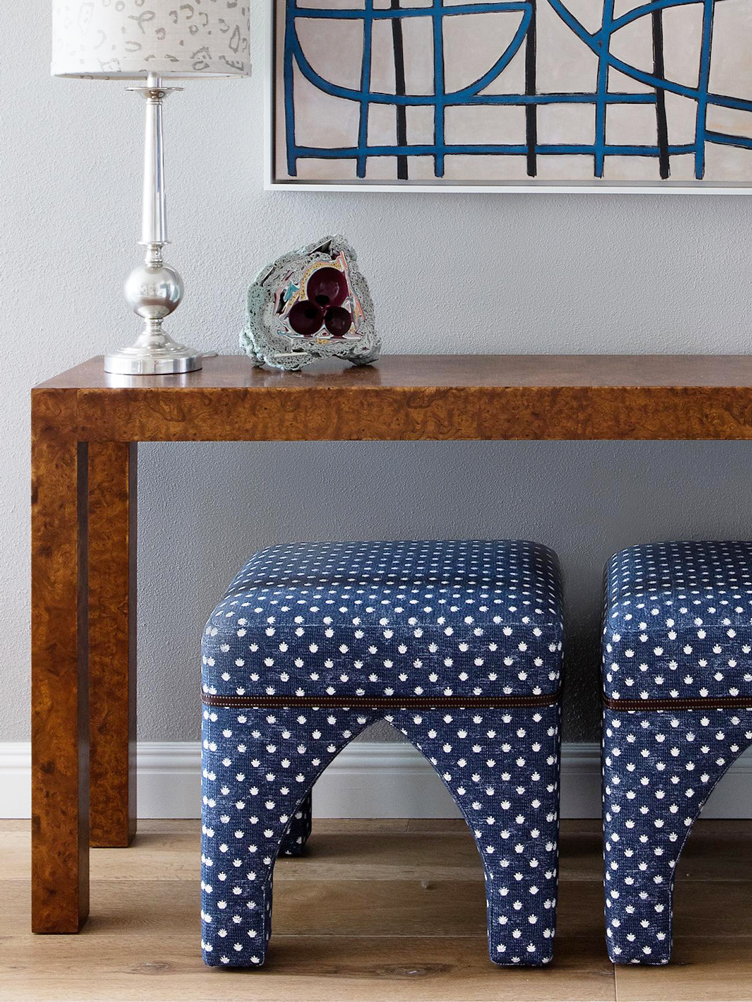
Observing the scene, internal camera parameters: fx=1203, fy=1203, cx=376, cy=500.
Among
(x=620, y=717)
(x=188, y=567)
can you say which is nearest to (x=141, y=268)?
(x=188, y=567)

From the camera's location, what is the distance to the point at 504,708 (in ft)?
4.85

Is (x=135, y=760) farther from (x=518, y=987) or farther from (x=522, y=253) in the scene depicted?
(x=522, y=253)

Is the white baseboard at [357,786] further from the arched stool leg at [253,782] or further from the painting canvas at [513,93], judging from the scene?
the painting canvas at [513,93]

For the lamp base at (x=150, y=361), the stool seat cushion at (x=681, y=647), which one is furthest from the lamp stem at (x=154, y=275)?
the stool seat cushion at (x=681, y=647)

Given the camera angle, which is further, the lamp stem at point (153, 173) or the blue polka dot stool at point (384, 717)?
the lamp stem at point (153, 173)

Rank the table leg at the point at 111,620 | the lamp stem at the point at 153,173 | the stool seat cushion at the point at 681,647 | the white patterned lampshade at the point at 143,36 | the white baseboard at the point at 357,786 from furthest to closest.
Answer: the white baseboard at the point at 357,786
the table leg at the point at 111,620
the lamp stem at the point at 153,173
the white patterned lampshade at the point at 143,36
the stool seat cushion at the point at 681,647

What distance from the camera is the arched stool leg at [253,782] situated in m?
1.49

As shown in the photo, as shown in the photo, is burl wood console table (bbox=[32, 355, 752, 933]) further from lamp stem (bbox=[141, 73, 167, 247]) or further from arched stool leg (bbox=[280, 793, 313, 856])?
arched stool leg (bbox=[280, 793, 313, 856])

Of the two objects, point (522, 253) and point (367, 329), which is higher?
point (522, 253)

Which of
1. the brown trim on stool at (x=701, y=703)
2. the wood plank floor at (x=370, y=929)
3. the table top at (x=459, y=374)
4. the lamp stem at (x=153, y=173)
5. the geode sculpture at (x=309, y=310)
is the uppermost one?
the lamp stem at (x=153, y=173)

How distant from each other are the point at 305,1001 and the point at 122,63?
48.1 inches

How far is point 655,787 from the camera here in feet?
4.88

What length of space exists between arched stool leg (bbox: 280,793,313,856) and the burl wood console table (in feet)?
1.11

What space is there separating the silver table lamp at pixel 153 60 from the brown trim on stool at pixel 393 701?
47 centimetres
